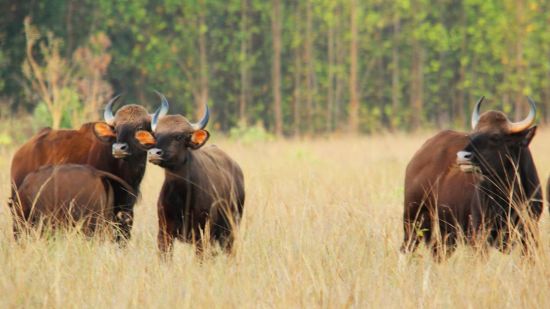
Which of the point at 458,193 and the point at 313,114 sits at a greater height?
the point at 458,193

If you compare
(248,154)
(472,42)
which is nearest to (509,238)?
(248,154)

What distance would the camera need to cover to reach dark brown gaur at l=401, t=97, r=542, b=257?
24.4 feet

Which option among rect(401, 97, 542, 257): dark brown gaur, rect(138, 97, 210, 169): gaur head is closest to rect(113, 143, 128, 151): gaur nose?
rect(138, 97, 210, 169): gaur head

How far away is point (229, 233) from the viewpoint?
8.14 meters

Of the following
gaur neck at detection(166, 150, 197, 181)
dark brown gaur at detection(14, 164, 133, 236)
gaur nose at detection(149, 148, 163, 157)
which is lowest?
dark brown gaur at detection(14, 164, 133, 236)

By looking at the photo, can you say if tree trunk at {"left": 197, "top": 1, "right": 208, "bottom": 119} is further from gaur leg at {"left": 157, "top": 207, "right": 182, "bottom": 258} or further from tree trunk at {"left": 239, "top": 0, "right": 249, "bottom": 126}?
gaur leg at {"left": 157, "top": 207, "right": 182, "bottom": 258}

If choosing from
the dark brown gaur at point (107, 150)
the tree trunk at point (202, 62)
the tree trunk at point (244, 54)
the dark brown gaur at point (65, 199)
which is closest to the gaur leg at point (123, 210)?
the dark brown gaur at point (107, 150)

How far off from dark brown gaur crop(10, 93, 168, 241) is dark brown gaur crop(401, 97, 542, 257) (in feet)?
8.21

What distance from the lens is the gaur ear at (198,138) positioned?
25.8 ft

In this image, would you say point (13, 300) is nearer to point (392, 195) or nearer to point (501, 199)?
point (501, 199)

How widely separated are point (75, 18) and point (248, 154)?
59.5ft

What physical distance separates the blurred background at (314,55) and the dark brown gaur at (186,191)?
25160mm

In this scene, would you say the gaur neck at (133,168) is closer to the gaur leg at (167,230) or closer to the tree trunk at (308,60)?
the gaur leg at (167,230)

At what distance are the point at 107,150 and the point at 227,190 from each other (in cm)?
174
